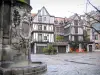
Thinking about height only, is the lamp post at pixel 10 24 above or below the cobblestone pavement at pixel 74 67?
above

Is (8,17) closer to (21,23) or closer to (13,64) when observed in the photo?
(21,23)

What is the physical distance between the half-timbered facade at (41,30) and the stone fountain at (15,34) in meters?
38.6

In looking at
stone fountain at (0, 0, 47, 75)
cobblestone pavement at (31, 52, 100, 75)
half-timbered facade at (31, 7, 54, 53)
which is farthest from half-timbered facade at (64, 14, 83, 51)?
stone fountain at (0, 0, 47, 75)

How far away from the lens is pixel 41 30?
169 feet

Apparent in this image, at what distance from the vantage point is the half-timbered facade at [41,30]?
5062 centimetres

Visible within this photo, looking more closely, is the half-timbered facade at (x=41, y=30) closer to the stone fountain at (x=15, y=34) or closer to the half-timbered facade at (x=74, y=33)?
the half-timbered facade at (x=74, y=33)

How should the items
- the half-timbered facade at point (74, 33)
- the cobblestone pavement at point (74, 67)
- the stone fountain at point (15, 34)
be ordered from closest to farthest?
the cobblestone pavement at point (74, 67), the stone fountain at point (15, 34), the half-timbered facade at point (74, 33)

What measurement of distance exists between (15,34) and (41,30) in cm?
4068

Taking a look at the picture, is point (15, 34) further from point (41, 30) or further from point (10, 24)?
point (41, 30)

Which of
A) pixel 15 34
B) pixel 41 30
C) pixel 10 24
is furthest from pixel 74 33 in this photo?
pixel 10 24

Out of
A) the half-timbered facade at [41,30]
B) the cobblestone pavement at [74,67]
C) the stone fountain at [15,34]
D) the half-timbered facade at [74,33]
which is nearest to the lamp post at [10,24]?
the stone fountain at [15,34]

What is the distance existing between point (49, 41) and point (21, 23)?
41.3 metres

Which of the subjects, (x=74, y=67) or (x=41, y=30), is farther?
(x=41, y=30)

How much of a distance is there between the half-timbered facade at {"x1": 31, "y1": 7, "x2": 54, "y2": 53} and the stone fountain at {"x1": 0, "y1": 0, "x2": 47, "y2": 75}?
38.6 meters
